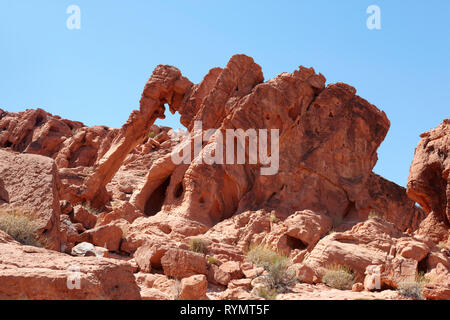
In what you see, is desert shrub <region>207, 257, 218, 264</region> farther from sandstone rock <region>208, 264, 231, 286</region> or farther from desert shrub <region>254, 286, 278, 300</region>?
desert shrub <region>254, 286, 278, 300</region>

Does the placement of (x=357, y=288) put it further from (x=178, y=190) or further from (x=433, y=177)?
(x=178, y=190)

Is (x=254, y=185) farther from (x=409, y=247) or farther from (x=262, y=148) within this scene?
(x=409, y=247)

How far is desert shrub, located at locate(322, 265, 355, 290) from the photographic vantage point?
349 inches

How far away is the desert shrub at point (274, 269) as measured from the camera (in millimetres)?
8219

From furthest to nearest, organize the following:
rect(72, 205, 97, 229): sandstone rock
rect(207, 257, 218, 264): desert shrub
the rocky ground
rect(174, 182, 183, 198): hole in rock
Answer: rect(174, 182, 183, 198): hole in rock < rect(72, 205, 97, 229): sandstone rock < rect(207, 257, 218, 264): desert shrub < the rocky ground

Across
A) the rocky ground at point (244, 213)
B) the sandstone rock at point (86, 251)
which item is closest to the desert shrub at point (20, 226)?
the rocky ground at point (244, 213)

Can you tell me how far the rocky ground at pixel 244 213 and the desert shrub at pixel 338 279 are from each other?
0.13 feet

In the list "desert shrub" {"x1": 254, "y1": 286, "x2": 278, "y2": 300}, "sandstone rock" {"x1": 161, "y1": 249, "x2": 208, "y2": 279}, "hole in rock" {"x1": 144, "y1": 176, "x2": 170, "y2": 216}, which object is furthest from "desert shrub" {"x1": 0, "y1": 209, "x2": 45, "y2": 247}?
"hole in rock" {"x1": 144, "y1": 176, "x2": 170, "y2": 216}

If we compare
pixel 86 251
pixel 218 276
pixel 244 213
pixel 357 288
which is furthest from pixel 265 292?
pixel 244 213

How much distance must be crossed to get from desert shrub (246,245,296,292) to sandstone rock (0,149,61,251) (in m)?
3.74

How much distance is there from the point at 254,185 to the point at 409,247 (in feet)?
19.4

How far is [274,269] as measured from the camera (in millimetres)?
8641

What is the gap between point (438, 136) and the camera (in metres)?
14.0
